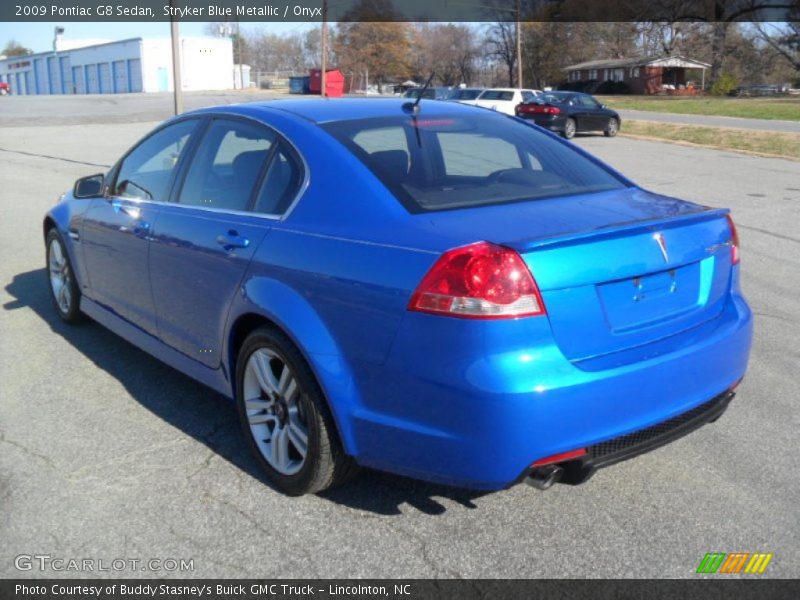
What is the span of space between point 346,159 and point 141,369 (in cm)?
245

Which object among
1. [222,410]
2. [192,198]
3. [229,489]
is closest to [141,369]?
[222,410]

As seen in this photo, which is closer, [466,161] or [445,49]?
[466,161]

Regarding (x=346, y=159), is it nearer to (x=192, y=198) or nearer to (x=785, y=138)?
(x=192, y=198)

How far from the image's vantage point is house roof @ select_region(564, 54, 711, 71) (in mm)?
77438

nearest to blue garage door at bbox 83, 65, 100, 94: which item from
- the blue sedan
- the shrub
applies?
the shrub

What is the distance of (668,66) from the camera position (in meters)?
78.9

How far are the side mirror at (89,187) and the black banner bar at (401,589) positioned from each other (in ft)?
9.54

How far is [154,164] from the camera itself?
500cm

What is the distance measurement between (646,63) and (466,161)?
78.4m

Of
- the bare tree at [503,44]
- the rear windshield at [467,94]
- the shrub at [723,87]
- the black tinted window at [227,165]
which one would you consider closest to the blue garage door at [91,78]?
the bare tree at [503,44]

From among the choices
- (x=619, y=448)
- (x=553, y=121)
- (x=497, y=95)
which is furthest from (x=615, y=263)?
(x=497, y=95)

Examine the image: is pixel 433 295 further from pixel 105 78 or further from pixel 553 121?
pixel 105 78

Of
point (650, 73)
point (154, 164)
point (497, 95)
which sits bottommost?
point (154, 164)

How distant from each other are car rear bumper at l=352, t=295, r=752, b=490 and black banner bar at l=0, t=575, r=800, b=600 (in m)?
0.38
